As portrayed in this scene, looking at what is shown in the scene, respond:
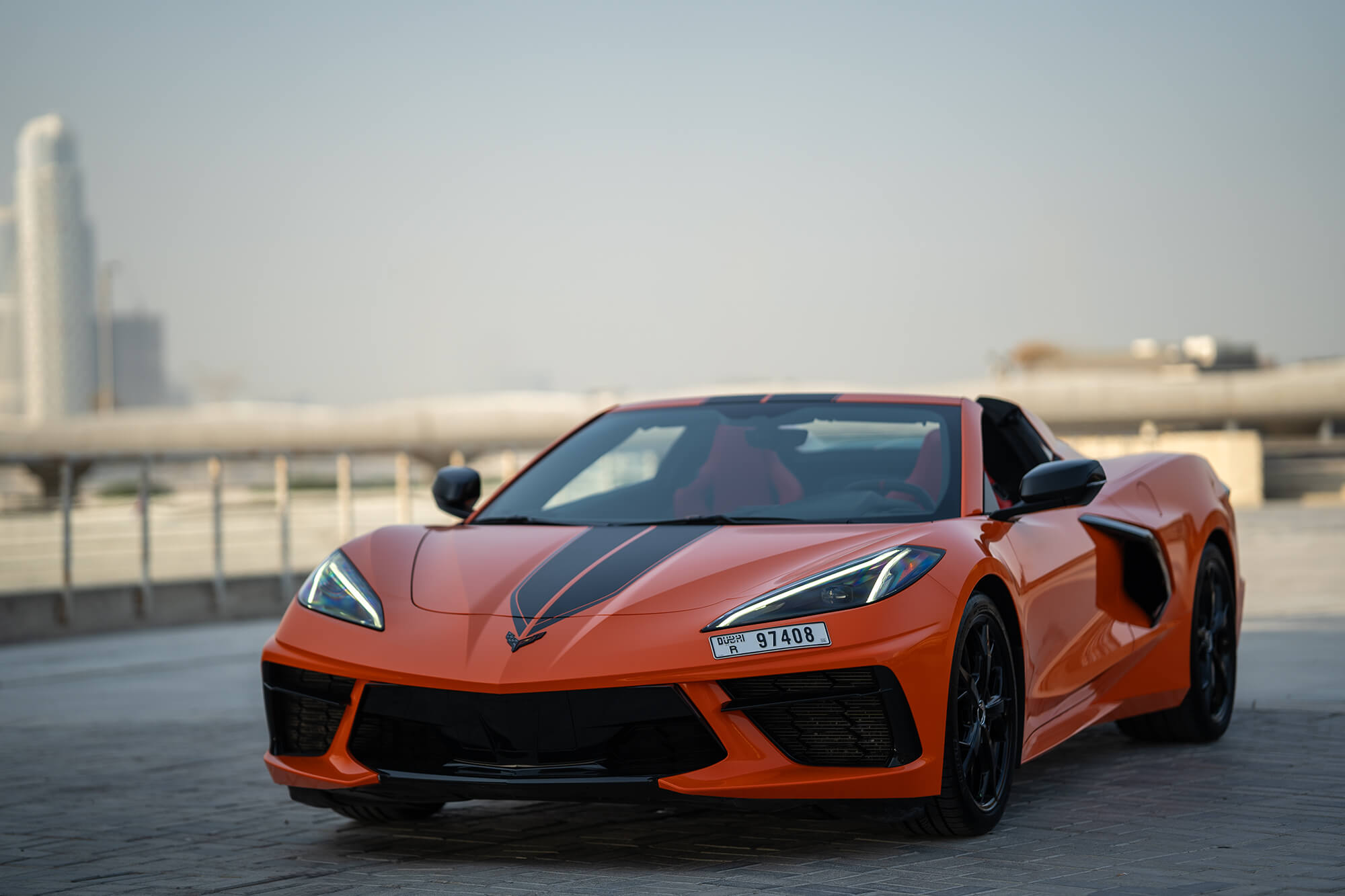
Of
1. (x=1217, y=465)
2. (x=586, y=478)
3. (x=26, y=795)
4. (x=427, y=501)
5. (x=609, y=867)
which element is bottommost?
(x=1217, y=465)

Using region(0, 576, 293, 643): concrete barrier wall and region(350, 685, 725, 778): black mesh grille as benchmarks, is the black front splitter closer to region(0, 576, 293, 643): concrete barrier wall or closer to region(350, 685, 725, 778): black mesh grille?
region(350, 685, 725, 778): black mesh grille

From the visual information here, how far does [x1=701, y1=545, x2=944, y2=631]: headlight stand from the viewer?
3840 millimetres

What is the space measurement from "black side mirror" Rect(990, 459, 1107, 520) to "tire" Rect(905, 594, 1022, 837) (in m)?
0.42

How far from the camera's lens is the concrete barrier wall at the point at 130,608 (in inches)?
450

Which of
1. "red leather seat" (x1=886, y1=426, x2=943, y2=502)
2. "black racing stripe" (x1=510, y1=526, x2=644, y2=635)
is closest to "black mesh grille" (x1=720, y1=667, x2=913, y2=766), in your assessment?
"black racing stripe" (x1=510, y1=526, x2=644, y2=635)

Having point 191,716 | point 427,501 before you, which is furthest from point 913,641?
point 427,501

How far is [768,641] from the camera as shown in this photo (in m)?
3.80

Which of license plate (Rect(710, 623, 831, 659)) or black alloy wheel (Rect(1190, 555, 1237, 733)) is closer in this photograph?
license plate (Rect(710, 623, 831, 659))

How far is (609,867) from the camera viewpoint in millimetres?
3916

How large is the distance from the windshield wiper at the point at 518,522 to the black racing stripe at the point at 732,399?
2.78ft

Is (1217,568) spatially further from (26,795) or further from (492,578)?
(26,795)

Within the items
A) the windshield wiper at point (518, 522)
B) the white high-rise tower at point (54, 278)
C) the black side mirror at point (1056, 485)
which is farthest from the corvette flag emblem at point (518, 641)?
the white high-rise tower at point (54, 278)

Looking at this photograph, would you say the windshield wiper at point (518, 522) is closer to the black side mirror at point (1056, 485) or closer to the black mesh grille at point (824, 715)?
the black mesh grille at point (824, 715)

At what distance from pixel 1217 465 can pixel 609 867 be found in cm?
3125
